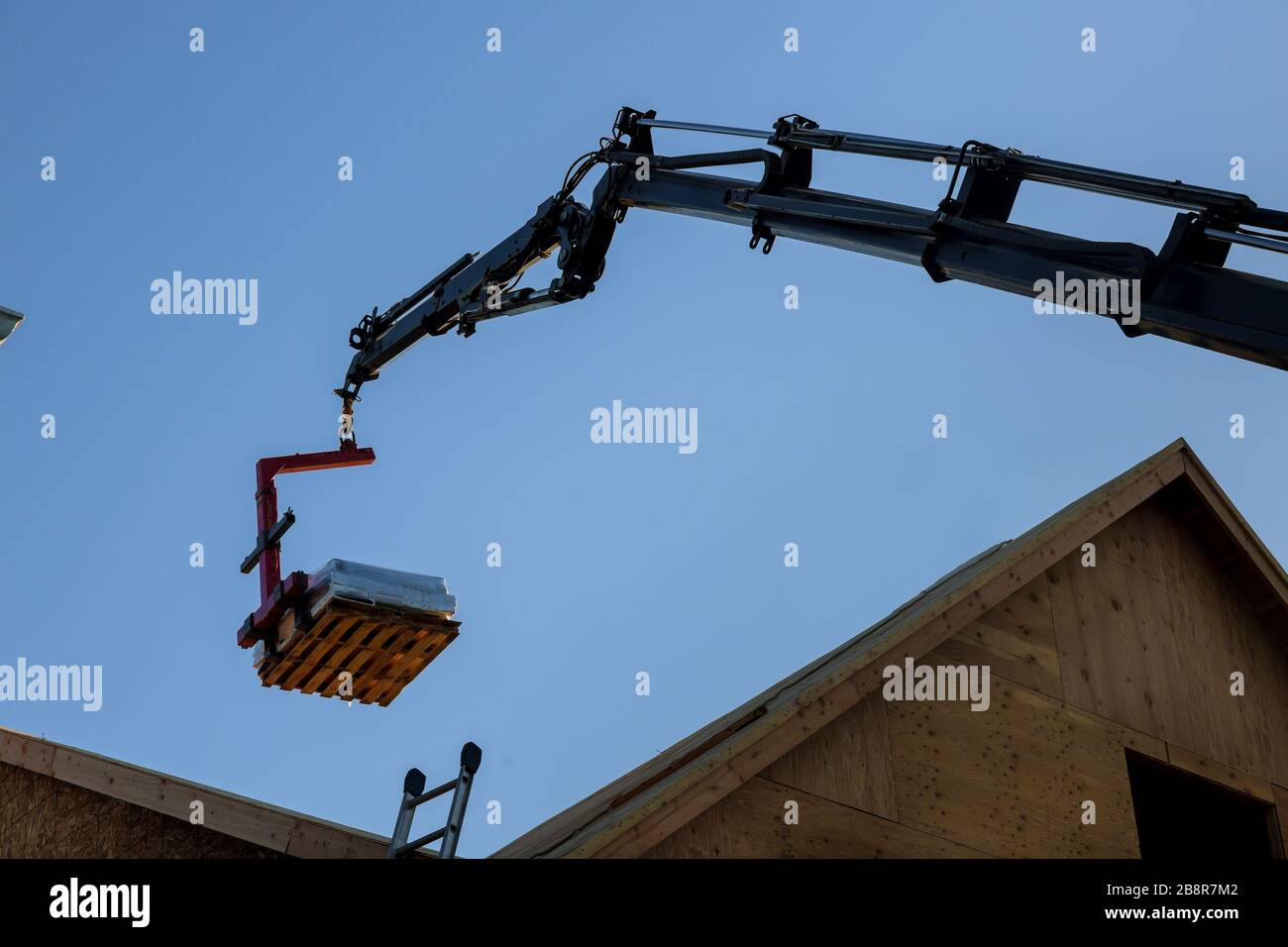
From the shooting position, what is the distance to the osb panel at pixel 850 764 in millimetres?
10070

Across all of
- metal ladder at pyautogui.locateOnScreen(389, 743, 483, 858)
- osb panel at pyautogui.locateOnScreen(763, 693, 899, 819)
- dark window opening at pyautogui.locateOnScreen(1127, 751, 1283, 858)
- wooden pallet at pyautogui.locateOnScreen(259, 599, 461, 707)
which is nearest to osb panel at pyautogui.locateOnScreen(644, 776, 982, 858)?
osb panel at pyautogui.locateOnScreen(763, 693, 899, 819)

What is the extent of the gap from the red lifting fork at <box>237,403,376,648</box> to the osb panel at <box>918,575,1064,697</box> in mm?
4896

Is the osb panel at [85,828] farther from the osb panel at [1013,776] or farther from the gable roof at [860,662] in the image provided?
the osb panel at [1013,776]

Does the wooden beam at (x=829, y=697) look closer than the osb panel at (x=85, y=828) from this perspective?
Yes

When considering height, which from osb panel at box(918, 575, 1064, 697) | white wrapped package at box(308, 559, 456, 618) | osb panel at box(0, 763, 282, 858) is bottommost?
osb panel at box(0, 763, 282, 858)

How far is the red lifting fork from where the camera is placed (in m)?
11.1

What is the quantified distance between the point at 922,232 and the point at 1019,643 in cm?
371

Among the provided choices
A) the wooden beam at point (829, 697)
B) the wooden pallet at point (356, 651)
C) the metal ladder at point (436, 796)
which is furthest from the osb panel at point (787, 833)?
the wooden pallet at point (356, 651)

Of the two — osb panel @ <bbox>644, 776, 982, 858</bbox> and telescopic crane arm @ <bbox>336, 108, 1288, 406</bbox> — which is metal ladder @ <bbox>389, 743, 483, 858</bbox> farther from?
telescopic crane arm @ <bbox>336, 108, 1288, 406</bbox>

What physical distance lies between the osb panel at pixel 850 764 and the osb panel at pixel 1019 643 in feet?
3.01

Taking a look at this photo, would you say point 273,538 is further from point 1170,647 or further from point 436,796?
point 1170,647

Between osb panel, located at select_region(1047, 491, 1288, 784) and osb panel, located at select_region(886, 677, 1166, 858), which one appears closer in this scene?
osb panel, located at select_region(886, 677, 1166, 858)
